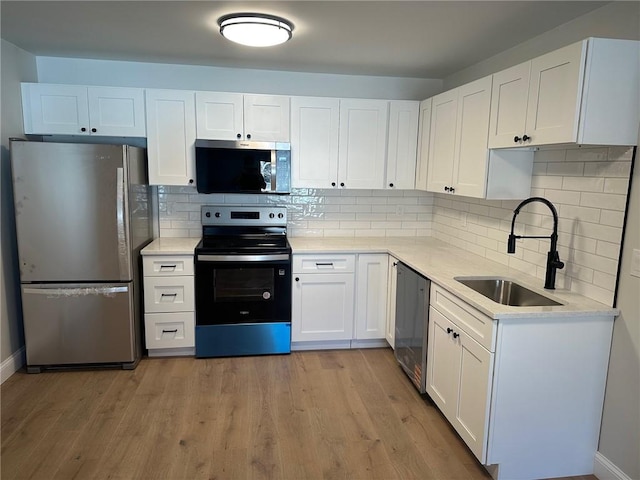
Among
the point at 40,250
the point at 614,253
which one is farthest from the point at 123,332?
the point at 614,253

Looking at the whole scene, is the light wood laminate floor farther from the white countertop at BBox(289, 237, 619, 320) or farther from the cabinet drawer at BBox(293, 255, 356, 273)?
the white countertop at BBox(289, 237, 619, 320)

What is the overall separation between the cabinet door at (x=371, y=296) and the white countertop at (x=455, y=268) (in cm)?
11

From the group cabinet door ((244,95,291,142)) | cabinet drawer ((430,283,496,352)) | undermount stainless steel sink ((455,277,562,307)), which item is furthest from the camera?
cabinet door ((244,95,291,142))

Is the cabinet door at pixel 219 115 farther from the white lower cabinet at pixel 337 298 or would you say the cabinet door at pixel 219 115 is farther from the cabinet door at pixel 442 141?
the cabinet door at pixel 442 141

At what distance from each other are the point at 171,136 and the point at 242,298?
55.6 inches

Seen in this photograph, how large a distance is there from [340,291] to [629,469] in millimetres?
2080

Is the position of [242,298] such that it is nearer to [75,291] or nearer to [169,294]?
[169,294]

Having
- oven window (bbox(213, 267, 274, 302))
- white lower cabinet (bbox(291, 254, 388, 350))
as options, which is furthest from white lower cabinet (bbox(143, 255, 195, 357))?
white lower cabinet (bbox(291, 254, 388, 350))

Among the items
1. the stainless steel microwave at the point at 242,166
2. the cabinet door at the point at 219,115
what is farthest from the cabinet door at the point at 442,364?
the cabinet door at the point at 219,115

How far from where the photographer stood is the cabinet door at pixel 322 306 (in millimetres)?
3420

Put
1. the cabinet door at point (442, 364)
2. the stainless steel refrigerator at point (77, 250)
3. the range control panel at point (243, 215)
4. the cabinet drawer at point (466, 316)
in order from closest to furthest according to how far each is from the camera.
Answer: the cabinet drawer at point (466, 316), the cabinet door at point (442, 364), the stainless steel refrigerator at point (77, 250), the range control panel at point (243, 215)

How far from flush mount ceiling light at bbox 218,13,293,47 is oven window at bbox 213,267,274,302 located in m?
1.64

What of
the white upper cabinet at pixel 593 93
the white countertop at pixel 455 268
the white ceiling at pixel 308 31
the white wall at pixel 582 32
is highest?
the white ceiling at pixel 308 31

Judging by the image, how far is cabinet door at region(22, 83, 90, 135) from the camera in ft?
10.4
